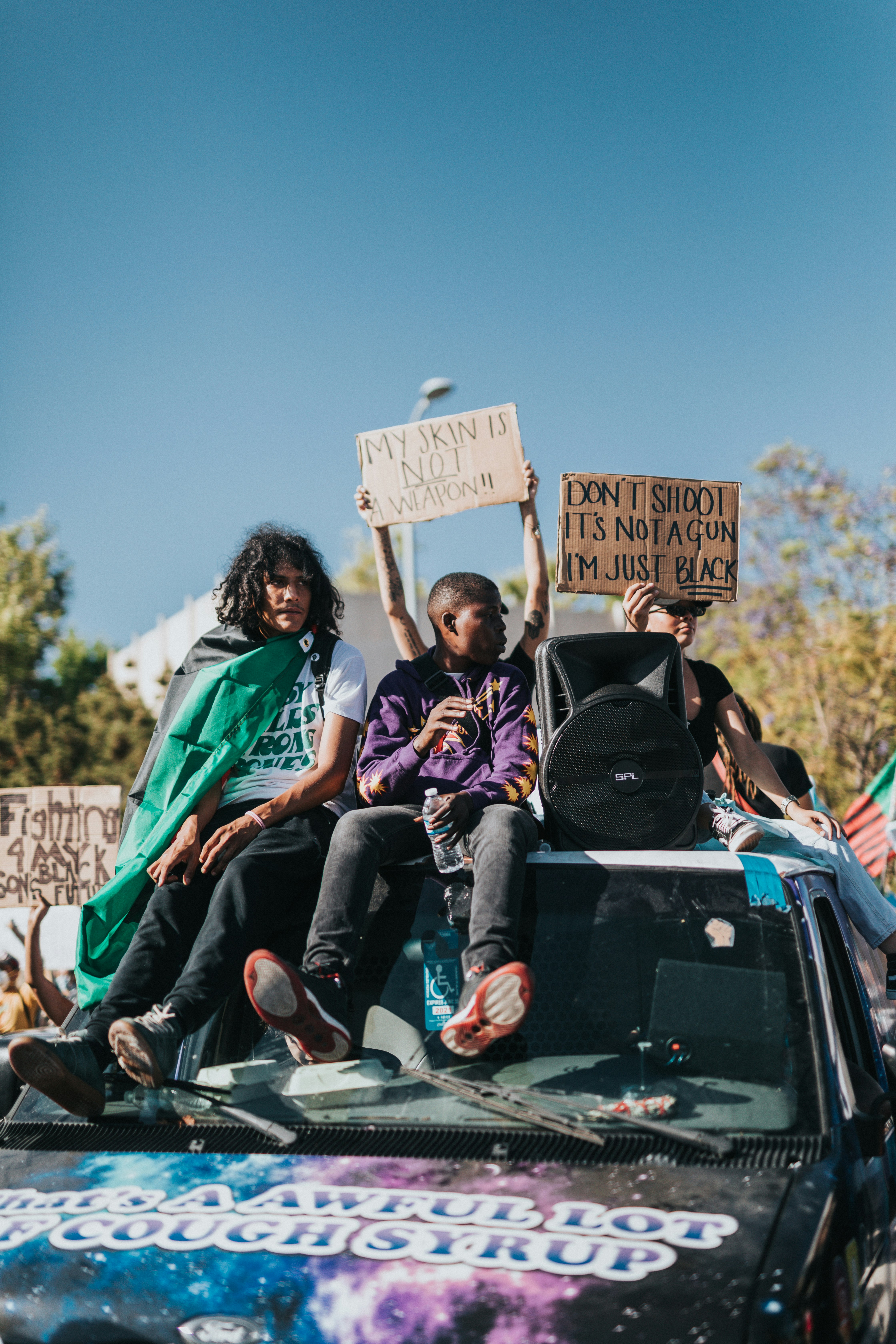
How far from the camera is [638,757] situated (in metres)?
3.66

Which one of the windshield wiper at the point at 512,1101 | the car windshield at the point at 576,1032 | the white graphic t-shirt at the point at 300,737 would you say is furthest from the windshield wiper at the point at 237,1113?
the white graphic t-shirt at the point at 300,737

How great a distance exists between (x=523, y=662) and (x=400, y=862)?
165 cm

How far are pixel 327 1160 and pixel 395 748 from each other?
5.33 ft

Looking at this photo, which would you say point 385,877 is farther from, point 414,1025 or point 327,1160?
point 327,1160

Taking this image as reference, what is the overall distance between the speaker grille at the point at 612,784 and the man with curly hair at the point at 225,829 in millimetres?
745

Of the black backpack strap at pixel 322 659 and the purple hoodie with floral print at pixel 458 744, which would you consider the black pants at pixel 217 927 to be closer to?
the purple hoodie with floral print at pixel 458 744

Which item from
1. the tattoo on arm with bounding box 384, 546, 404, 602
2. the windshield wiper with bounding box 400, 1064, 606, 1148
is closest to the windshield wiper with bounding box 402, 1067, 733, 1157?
the windshield wiper with bounding box 400, 1064, 606, 1148

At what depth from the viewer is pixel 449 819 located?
11.3ft

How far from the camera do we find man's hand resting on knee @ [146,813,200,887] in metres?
3.63

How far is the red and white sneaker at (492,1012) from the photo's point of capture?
9.16 ft

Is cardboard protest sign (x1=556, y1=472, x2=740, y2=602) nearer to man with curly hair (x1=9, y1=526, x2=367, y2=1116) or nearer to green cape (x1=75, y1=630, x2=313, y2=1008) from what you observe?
man with curly hair (x1=9, y1=526, x2=367, y2=1116)

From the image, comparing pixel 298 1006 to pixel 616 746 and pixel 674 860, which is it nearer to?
pixel 674 860

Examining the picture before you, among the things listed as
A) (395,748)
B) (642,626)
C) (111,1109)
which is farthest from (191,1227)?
(642,626)

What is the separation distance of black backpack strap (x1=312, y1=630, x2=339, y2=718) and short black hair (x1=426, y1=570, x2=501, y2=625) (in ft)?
1.19
